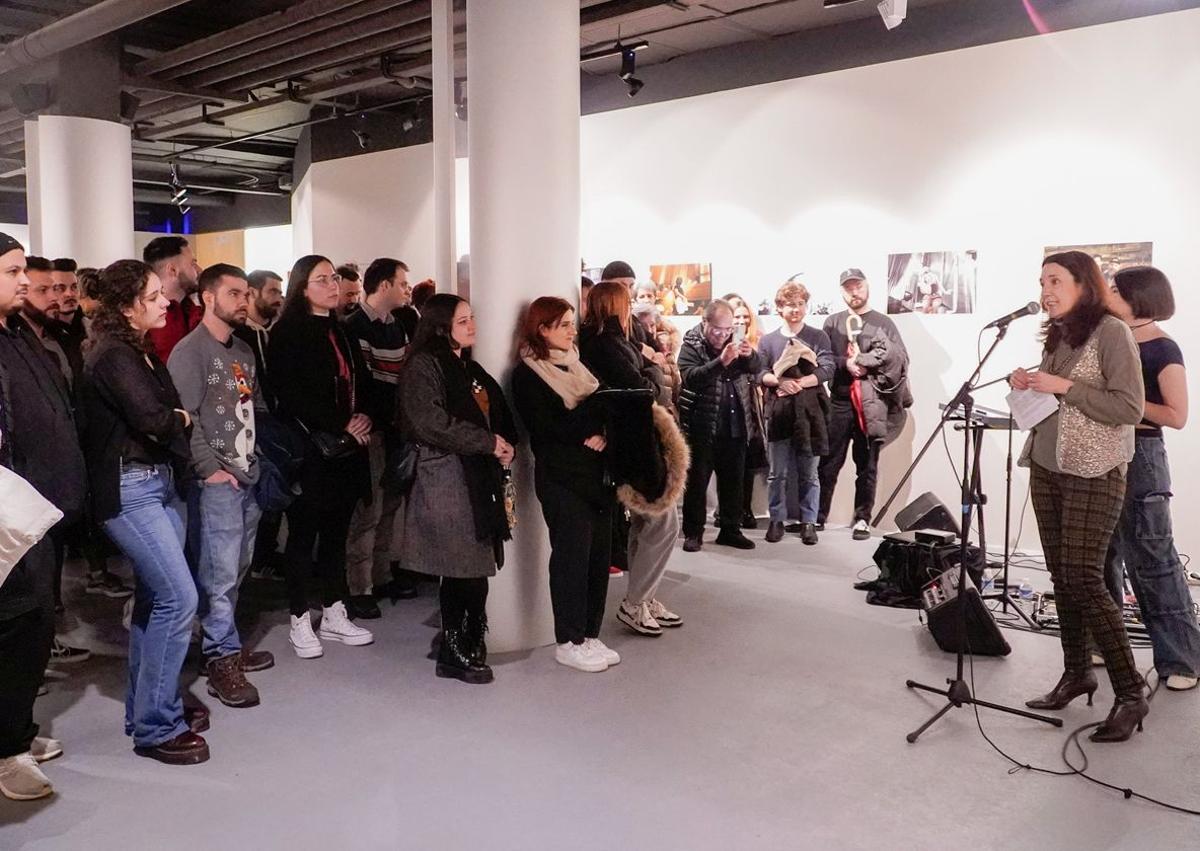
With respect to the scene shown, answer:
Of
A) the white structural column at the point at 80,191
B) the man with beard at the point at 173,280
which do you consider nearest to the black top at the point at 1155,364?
the man with beard at the point at 173,280

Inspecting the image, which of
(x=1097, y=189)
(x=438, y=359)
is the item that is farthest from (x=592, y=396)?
(x=1097, y=189)

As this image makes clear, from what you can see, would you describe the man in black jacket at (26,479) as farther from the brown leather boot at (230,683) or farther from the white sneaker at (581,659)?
the white sneaker at (581,659)

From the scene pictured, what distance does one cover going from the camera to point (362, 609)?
498 centimetres

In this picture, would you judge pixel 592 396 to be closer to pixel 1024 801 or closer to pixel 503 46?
pixel 503 46

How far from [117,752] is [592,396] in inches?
87.8

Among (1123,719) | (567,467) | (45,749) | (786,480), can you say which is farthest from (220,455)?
(786,480)

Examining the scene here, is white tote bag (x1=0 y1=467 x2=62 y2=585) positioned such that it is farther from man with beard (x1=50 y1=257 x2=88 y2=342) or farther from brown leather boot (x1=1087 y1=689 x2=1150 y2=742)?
brown leather boot (x1=1087 y1=689 x2=1150 y2=742)

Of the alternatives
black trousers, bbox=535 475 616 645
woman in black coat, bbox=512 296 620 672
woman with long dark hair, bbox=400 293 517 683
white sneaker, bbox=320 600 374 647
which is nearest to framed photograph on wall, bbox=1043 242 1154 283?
woman in black coat, bbox=512 296 620 672

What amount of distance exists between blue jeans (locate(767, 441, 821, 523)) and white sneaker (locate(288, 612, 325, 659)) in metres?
3.68

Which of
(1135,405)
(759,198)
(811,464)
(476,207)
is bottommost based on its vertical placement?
(811,464)

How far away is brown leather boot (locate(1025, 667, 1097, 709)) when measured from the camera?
3752 millimetres

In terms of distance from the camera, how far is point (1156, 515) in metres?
3.89

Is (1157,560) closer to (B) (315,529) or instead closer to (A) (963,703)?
(A) (963,703)

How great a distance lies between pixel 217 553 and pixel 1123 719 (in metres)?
3.45
